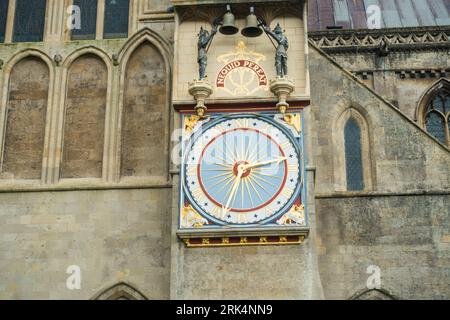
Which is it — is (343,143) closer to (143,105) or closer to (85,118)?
(143,105)

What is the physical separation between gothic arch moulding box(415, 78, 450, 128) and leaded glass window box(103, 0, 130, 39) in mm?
9933

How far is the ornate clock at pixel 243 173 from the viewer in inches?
588

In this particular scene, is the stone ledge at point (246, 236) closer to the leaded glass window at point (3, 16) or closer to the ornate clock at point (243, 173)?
the ornate clock at point (243, 173)

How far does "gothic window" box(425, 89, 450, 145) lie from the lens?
24.4 m

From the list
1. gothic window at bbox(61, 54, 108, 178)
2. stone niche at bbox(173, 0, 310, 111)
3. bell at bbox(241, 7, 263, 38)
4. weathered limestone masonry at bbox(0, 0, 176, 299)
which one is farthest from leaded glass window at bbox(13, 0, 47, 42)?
bell at bbox(241, 7, 263, 38)

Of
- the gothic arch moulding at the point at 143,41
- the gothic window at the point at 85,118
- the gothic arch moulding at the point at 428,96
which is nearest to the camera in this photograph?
the gothic window at the point at 85,118

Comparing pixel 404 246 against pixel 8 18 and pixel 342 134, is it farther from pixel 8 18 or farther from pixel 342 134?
pixel 8 18

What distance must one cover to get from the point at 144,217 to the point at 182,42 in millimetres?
3359

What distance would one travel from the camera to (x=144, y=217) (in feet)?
52.7

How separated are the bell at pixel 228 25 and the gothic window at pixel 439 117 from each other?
1010cm

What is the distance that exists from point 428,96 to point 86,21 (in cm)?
1092

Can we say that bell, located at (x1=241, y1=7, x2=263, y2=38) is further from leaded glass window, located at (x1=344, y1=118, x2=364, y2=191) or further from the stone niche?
leaded glass window, located at (x1=344, y1=118, x2=364, y2=191)

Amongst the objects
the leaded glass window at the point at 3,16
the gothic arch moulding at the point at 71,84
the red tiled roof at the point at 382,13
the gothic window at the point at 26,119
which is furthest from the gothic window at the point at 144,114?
the red tiled roof at the point at 382,13
